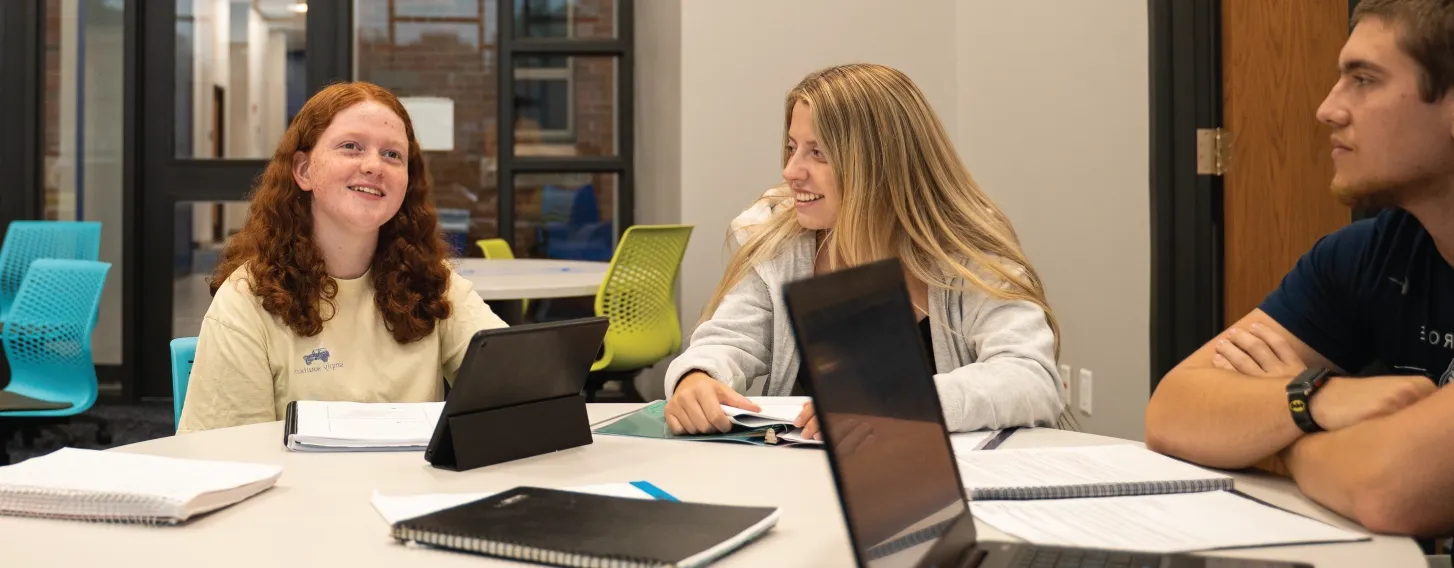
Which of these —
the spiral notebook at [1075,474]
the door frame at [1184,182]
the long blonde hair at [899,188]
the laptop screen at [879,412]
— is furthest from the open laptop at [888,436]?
the door frame at [1184,182]

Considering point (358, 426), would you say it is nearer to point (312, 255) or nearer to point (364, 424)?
→ point (364, 424)

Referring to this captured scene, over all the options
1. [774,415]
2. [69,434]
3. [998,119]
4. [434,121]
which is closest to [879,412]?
[774,415]

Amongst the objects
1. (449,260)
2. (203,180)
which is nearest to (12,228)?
(203,180)

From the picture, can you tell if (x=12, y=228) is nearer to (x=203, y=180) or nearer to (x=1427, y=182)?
(x=203, y=180)

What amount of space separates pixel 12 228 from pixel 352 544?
5219 mm

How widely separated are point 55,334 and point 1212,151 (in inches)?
132

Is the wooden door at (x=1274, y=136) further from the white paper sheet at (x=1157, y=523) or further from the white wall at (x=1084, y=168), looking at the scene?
the white paper sheet at (x=1157, y=523)

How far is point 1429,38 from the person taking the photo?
1438 mm

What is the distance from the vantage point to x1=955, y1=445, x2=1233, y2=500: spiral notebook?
122 centimetres

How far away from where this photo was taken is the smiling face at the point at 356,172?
1950mm

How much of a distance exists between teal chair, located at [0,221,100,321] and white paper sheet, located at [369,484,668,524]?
4.86m

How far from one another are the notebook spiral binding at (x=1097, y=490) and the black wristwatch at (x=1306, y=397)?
111 mm

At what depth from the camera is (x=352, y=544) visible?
1057mm

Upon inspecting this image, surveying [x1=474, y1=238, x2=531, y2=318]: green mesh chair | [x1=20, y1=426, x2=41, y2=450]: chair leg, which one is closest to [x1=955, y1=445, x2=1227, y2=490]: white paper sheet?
[x1=20, y1=426, x2=41, y2=450]: chair leg
